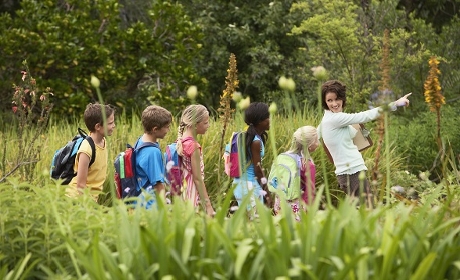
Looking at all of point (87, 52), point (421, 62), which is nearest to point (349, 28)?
point (421, 62)

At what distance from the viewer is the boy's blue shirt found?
6.34m

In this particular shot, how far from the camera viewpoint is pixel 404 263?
3.48 meters

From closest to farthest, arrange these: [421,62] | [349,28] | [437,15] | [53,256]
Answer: [53,256]
[349,28]
[421,62]
[437,15]

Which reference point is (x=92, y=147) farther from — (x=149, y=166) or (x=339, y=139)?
(x=339, y=139)

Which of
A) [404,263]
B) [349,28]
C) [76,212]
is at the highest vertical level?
[349,28]

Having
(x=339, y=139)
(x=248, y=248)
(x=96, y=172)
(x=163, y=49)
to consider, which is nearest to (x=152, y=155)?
(x=96, y=172)

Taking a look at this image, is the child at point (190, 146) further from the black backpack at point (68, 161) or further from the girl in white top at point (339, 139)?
the girl in white top at point (339, 139)

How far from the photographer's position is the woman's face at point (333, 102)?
720 cm

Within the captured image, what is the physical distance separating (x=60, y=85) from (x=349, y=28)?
4432 mm

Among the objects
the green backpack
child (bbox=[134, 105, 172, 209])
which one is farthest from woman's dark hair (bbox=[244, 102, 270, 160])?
child (bbox=[134, 105, 172, 209])

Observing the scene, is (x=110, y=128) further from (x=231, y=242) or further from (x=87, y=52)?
(x=87, y=52)

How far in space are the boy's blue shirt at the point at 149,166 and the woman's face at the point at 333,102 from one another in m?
1.56

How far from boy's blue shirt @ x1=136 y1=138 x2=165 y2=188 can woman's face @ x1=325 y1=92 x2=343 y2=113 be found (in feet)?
5.13

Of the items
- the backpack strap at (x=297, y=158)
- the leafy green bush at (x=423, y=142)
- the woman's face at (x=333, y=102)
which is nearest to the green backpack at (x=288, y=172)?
the backpack strap at (x=297, y=158)
